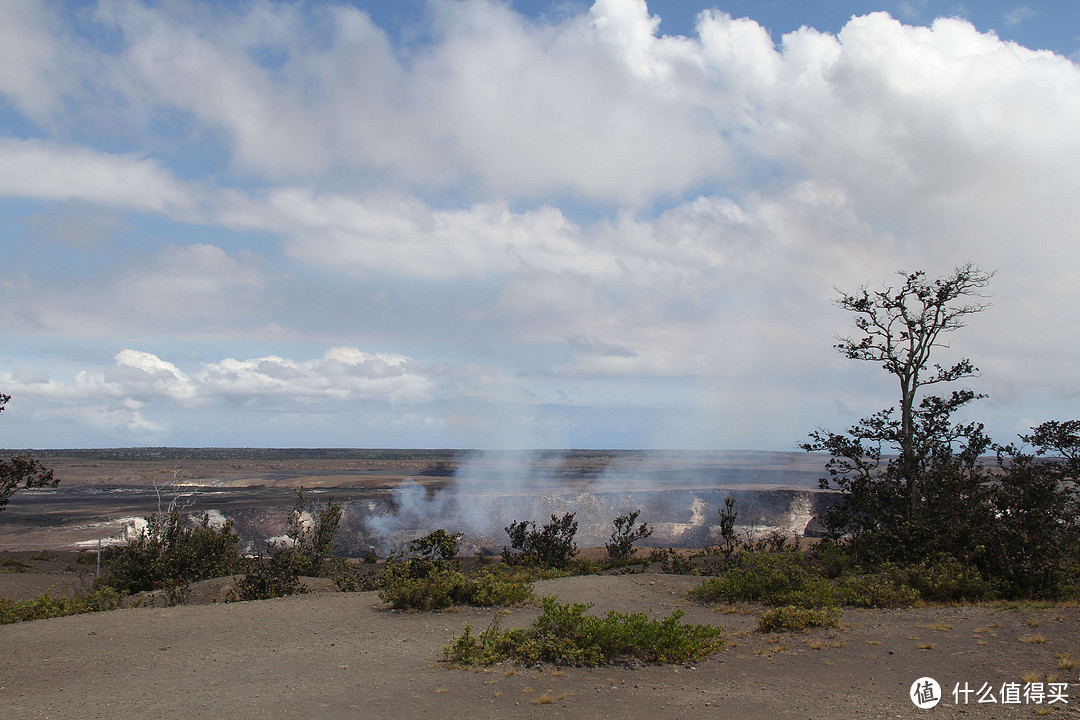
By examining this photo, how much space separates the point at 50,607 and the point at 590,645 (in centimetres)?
1173

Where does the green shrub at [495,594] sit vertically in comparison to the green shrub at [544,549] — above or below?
above

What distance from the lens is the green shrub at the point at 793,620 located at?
10578 mm

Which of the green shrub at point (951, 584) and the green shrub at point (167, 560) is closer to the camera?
the green shrub at point (951, 584)

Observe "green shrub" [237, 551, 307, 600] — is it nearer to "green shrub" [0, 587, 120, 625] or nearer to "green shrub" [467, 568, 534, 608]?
"green shrub" [0, 587, 120, 625]

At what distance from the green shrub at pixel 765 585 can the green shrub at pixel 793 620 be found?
3.94ft

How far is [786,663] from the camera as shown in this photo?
8.88 meters

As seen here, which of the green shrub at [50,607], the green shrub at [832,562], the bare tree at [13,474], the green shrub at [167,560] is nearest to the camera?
the bare tree at [13,474]

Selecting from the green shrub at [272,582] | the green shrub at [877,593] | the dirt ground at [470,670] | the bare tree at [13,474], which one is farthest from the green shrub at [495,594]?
the bare tree at [13,474]

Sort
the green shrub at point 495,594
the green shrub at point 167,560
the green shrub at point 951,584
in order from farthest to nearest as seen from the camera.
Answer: the green shrub at point 167,560 < the green shrub at point 495,594 < the green shrub at point 951,584

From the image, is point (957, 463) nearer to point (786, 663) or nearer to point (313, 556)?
point (786, 663)

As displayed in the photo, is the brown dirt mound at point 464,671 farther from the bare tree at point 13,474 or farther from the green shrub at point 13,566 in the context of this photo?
the green shrub at point 13,566

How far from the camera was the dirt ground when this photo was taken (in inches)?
283

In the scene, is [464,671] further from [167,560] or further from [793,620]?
[167,560]

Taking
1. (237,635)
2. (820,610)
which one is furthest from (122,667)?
(820,610)
